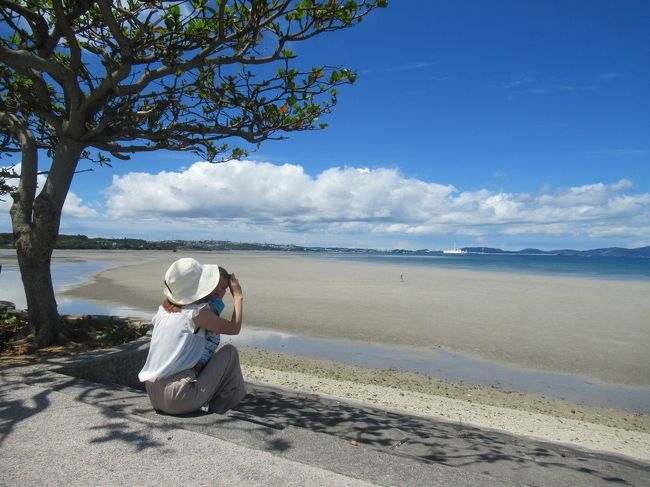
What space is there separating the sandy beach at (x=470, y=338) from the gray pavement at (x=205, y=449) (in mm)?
1609

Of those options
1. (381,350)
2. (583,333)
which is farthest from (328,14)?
(583,333)

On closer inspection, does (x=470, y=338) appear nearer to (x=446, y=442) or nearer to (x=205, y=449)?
(x=446, y=442)

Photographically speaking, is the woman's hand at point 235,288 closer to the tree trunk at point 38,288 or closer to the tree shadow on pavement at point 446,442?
the tree shadow on pavement at point 446,442

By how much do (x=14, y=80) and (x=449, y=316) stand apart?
553 inches

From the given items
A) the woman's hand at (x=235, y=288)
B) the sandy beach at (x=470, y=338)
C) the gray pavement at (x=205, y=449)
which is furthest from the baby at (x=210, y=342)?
the sandy beach at (x=470, y=338)

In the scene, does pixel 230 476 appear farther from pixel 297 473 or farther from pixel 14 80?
pixel 14 80

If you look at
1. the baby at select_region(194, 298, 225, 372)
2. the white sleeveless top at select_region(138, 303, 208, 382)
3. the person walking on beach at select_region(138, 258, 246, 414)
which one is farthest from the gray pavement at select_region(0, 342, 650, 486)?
the baby at select_region(194, 298, 225, 372)

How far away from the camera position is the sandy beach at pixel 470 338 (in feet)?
23.1

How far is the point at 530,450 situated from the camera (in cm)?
496

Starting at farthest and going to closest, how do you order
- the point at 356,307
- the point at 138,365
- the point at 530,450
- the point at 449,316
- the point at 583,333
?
the point at 356,307 → the point at 449,316 → the point at 583,333 → the point at 138,365 → the point at 530,450

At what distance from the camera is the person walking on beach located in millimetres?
3662

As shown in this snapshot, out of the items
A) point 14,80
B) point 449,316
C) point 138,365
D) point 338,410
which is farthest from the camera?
point 449,316

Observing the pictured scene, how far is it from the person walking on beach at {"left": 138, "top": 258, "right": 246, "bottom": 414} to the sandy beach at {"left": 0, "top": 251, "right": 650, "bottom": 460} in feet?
→ 11.9

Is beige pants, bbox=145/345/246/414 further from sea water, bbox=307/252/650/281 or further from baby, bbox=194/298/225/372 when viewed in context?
sea water, bbox=307/252/650/281
